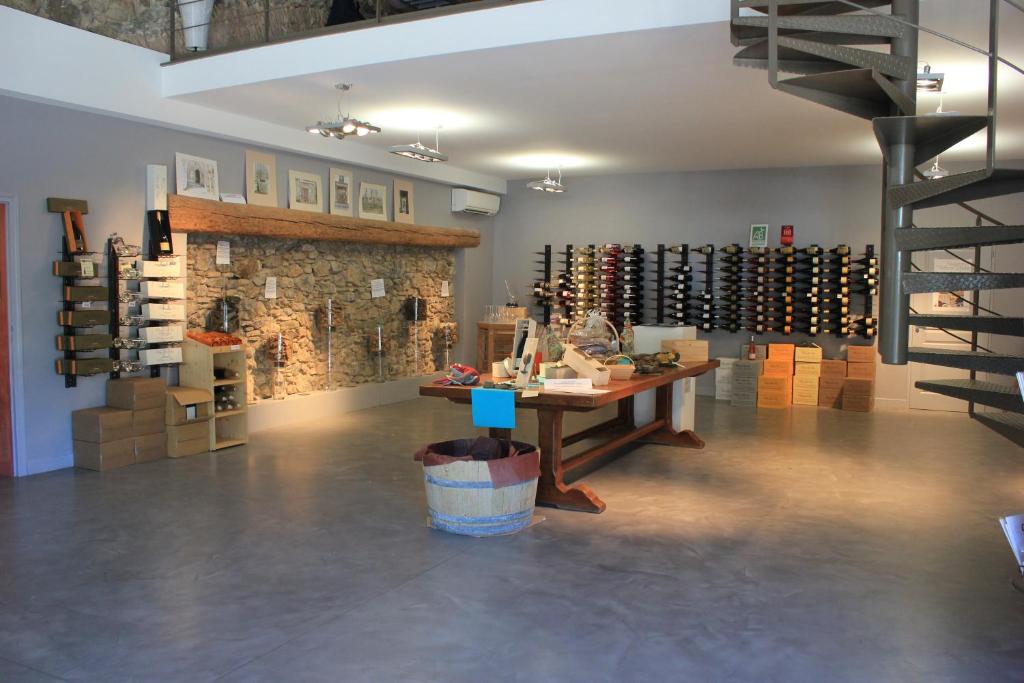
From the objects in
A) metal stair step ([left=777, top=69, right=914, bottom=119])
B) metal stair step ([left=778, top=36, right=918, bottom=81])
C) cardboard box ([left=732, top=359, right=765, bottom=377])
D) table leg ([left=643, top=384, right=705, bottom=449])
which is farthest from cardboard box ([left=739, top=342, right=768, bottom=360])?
metal stair step ([left=778, top=36, right=918, bottom=81])

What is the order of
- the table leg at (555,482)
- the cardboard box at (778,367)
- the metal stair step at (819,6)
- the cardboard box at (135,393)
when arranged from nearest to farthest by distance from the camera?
1. the metal stair step at (819,6)
2. the table leg at (555,482)
3. the cardboard box at (135,393)
4. the cardboard box at (778,367)

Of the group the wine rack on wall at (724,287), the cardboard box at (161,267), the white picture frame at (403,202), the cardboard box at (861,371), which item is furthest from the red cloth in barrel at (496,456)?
the cardboard box at (861,371)

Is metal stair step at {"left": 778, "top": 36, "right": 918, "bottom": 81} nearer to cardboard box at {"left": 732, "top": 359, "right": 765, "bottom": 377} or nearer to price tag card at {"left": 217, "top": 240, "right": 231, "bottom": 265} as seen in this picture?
price tag card at {"left": 217, "top": 240, "right": 231, "bottom": 265}

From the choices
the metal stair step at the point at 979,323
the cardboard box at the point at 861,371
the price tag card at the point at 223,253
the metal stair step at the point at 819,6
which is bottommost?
the cardboard box at the point at 861,371

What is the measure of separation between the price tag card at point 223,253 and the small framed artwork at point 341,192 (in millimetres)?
1539

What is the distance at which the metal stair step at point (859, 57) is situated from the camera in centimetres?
445

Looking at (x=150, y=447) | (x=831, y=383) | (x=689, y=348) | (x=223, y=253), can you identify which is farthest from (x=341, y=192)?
(x=831, y=383)

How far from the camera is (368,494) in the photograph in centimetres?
602

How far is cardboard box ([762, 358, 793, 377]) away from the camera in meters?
10.9

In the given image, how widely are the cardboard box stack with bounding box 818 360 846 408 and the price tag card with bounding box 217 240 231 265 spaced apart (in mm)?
7501

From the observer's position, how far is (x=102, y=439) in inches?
261

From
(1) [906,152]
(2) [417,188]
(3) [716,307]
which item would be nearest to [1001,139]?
(3) [716,307]

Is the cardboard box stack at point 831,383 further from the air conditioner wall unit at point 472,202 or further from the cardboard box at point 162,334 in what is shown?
the cardboard box at point 162,334

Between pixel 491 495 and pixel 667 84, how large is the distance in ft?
12.0
